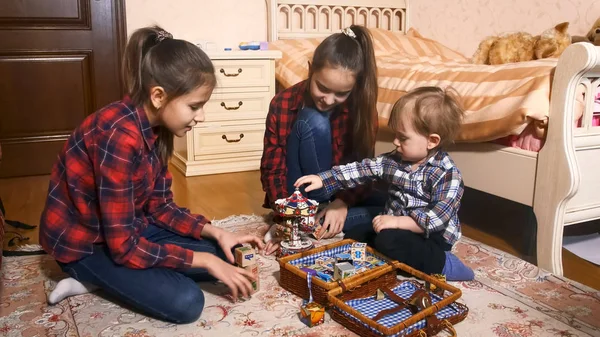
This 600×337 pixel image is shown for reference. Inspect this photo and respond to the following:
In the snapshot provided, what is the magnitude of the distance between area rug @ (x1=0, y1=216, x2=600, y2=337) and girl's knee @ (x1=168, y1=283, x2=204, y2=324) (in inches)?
0.7

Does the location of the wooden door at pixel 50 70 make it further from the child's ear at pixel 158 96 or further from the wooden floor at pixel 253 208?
the child's ear at pixel 158 96

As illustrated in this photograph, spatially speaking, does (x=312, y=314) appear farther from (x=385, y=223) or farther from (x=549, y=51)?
(x=549, y=51)

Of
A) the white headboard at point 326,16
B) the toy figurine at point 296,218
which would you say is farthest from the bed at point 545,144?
the white headboard at point 326,16

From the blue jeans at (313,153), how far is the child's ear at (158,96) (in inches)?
25.0

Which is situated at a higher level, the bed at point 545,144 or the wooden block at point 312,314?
the bed at point 545,144

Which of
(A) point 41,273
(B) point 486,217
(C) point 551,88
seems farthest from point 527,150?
(A) point 41,273

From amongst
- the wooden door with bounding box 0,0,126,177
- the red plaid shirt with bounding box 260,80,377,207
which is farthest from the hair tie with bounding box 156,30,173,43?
the wooden door with bounding box 0,0,126,177

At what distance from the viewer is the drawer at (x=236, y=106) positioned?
2.85 metres

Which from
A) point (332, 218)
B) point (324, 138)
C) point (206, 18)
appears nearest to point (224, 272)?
point (332, 218)

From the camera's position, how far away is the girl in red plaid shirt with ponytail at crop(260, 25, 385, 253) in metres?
1.78

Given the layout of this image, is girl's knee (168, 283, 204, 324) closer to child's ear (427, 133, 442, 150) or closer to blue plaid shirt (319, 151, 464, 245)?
blue plaid shirt (319, 151, 464, 245)

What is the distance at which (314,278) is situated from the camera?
1.38 metres

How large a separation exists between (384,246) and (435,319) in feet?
1.12

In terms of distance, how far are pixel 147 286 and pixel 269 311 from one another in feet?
0.99
